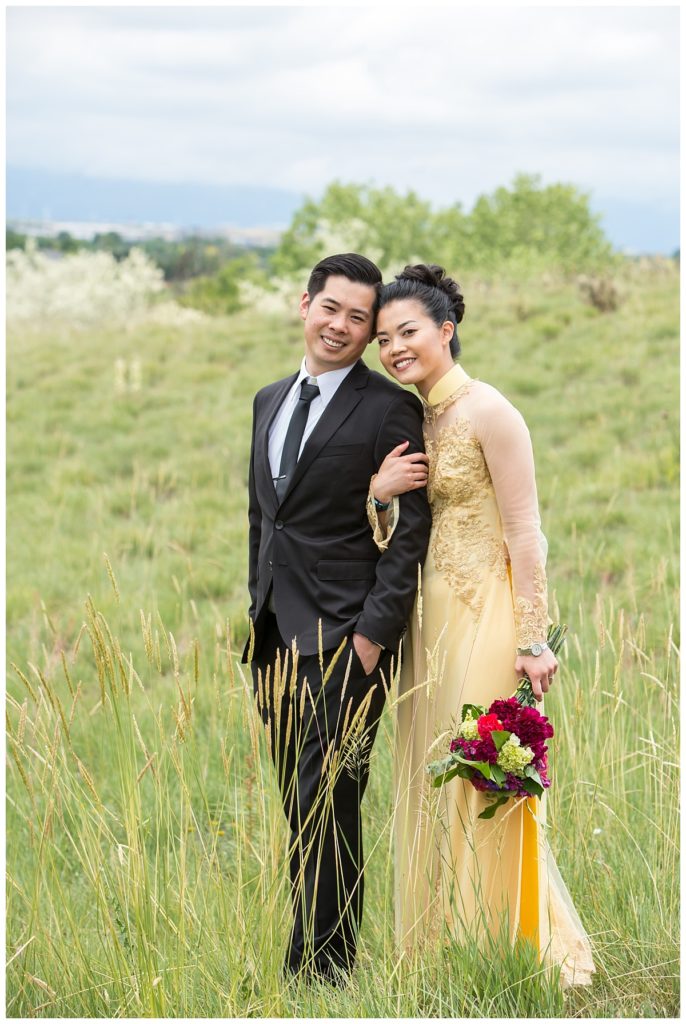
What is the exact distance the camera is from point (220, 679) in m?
5.31

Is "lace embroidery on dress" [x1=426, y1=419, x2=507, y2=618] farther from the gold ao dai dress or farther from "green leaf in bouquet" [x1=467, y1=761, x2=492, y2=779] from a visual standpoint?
"green leaf in bouquet" [x1=467, y1=761, x2=492, y2=779]

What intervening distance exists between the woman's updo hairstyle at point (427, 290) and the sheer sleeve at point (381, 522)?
1.70 ft

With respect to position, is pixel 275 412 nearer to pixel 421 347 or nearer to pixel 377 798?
pixel 421 347

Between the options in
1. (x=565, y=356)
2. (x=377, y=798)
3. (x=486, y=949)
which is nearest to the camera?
(x=486, y=949)

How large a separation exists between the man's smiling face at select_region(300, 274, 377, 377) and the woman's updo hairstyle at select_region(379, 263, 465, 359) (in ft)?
0.22

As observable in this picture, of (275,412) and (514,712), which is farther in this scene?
(275,412)

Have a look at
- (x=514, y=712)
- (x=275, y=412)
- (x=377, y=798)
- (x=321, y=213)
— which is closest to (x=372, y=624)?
(x=514, y=712)

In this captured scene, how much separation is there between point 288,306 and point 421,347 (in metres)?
12.1

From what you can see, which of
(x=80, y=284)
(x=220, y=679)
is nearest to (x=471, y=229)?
(x=80, y=284)

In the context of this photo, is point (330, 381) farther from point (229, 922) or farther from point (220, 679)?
point (220, 679)

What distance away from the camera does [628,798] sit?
411 centimetres

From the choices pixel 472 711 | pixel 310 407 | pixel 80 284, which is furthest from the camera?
pixel 80 284

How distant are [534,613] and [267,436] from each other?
3.39 feet

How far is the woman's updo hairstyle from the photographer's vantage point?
310cm
